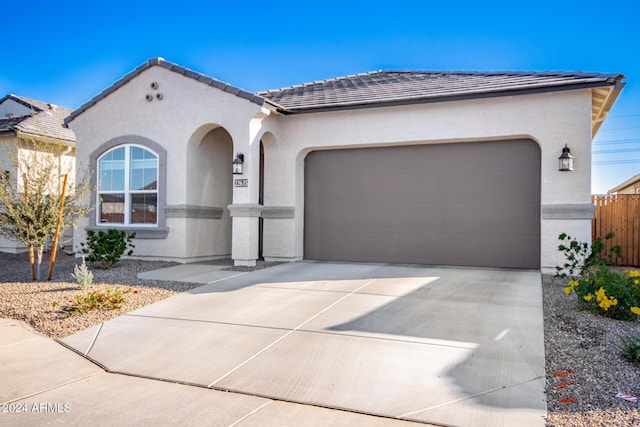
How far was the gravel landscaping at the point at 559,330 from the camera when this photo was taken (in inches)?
141

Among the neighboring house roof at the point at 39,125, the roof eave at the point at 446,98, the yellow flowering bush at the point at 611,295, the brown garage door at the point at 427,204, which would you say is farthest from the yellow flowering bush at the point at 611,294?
the neighboring house roof at the point at 39,125

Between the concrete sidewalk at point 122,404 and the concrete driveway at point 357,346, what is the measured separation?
0.15 m

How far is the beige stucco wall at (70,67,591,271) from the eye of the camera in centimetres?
941

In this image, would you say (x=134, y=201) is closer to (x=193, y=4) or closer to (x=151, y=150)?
(x=151, y=150)

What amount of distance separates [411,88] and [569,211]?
4.54m

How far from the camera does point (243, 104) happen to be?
1069 cm

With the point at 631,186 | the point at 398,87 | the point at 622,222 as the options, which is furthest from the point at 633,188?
the point at 398,87

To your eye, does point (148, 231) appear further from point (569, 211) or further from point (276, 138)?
point (569, 211)

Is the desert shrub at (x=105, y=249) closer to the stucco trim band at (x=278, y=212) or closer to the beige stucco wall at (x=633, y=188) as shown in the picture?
the stucco trim band at (x=278, y=212)

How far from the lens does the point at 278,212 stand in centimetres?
1165

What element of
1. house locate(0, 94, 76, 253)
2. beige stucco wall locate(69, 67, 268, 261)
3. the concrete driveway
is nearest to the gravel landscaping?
the concrete driveway

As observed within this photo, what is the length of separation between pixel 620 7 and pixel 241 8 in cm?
1092

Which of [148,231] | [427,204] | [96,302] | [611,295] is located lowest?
[96,302]

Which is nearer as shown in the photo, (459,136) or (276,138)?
(459,136)
